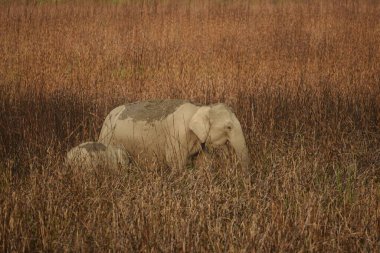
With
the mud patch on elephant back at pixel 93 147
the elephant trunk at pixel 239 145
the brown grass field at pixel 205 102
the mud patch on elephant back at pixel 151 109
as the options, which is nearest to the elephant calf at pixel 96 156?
the mud patch on elephant back at pixel 93 147

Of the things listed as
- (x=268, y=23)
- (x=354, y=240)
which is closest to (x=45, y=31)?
(x=268, y=23)

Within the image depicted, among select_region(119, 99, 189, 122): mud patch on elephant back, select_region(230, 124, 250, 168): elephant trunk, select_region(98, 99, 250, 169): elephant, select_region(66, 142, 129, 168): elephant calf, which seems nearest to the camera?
select_region(66, 142, 129, 168): elephant calf

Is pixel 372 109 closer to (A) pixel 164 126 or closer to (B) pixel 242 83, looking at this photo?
(B) pixel 242 83

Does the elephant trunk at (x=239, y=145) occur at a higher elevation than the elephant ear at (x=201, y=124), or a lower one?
lower

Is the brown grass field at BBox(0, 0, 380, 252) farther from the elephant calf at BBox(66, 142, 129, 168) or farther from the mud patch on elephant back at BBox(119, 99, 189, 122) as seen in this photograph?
the mud patch on elephant back at BBox(119, 99, 189, 122)

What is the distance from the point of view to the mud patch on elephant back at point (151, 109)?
4.67 meters

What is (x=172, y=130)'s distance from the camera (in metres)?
4.55

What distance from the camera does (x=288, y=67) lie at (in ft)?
25.8

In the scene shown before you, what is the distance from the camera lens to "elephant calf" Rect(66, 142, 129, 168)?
393 centimetres

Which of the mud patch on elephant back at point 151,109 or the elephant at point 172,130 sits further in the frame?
the mud patch on elephant back at point 151,109

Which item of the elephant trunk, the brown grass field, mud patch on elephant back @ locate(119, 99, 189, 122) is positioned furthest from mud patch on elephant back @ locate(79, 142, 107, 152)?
the elephant trunk

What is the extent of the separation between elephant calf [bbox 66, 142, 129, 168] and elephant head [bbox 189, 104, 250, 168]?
0.61 meters

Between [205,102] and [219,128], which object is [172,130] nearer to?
[219,128]

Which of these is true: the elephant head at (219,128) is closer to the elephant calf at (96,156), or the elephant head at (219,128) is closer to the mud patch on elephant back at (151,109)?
the mud patch on elephant back at (151,109)
